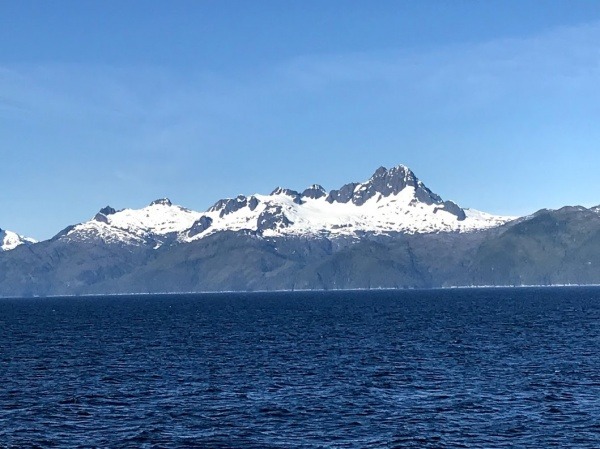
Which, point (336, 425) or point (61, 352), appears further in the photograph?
point (61, 352)

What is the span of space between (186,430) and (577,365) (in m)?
56.6

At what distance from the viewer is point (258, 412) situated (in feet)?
260

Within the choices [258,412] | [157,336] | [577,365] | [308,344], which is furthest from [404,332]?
[258,412]

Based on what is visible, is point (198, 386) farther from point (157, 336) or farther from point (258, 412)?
point (157, 336)

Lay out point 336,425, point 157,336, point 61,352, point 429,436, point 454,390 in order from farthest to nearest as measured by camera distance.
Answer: point 157,336 → point 61,352 → point 454,390 → point 336,425 → point 429,436

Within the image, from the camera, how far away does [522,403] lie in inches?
3255

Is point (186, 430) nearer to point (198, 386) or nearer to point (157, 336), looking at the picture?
point (198, 386)

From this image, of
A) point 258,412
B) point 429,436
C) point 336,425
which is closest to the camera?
point 429,436

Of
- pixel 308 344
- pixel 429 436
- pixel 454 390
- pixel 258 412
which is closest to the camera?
pixel 429 436

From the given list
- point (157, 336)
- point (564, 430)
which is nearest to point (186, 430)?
point (564, 430)

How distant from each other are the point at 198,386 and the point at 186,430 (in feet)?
74.0

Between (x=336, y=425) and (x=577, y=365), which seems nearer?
(x=336, y=425)

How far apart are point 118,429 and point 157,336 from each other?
9824 cm

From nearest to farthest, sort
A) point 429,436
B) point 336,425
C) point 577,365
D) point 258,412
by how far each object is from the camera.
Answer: point 429,436, point 336,425, point 258,412, point 577,365
